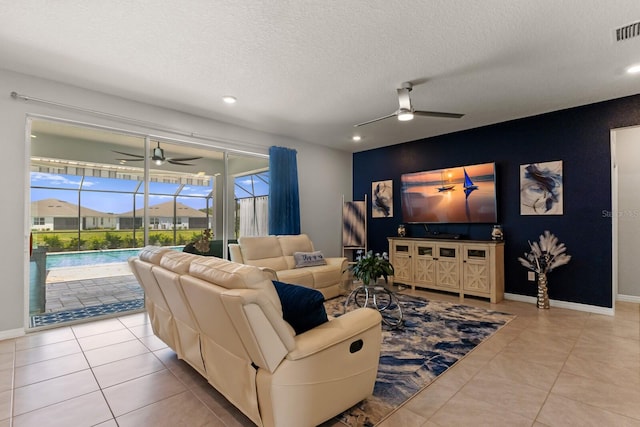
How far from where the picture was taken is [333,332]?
1707 millimetres

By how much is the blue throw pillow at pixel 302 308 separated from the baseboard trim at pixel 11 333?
10.8 feet

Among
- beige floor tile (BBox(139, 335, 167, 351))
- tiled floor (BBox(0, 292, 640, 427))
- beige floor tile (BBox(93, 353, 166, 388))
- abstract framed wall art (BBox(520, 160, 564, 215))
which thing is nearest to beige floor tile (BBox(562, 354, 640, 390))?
tiled floor (BBox(0, 292, 640, 427))

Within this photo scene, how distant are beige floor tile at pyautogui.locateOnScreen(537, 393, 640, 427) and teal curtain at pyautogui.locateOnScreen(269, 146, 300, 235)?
4168 mm

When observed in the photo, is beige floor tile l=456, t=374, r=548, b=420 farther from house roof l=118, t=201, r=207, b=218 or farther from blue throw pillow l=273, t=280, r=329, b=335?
house roof l=118, t=201, r=207, b=218

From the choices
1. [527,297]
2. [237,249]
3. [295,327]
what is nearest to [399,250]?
[527,297]

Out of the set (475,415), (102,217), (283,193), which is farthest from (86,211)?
(475,415)

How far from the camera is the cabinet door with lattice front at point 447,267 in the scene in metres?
4.76

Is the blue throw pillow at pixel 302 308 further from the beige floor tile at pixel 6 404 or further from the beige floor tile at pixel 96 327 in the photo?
the beige floor tile at pixel 96 327

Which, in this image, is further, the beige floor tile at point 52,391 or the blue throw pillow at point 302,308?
the beige floor tile at point 52,391

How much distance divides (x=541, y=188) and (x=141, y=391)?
5.28 meters

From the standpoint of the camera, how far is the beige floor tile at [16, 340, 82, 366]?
2.64 metres

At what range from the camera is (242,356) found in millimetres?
1665

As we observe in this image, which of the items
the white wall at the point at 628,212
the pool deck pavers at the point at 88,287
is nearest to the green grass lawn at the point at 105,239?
the pool deck pavers at the point at 88,287

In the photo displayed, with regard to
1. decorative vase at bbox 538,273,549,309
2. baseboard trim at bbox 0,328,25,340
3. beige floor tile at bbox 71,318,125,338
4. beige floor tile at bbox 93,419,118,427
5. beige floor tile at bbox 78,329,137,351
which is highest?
decorative vase at bbox 538,273,549,309
